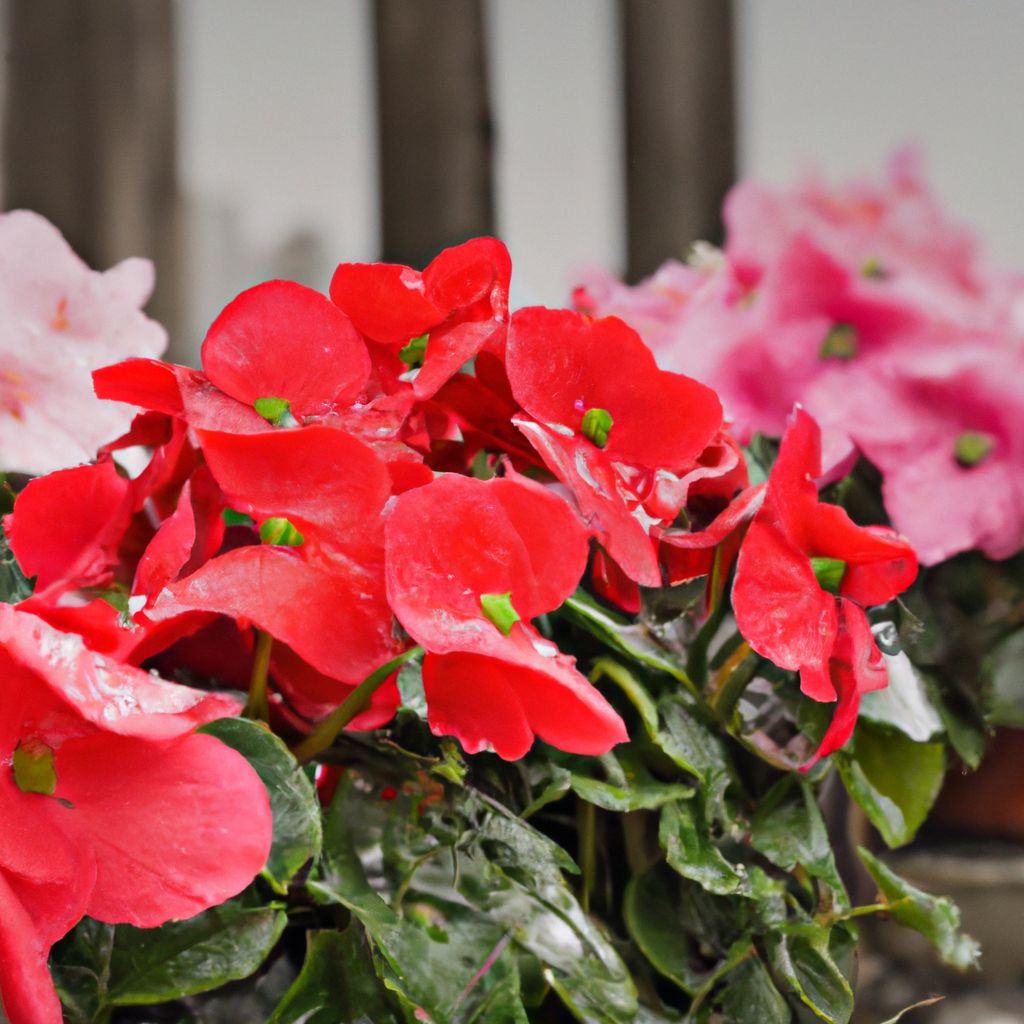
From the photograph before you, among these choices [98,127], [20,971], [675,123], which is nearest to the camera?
[20,971]

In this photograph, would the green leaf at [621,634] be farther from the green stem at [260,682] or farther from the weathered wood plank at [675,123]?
the weathered wood plank at [675,123]

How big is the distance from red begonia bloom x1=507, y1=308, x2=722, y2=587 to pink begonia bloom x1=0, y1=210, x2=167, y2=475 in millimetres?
139

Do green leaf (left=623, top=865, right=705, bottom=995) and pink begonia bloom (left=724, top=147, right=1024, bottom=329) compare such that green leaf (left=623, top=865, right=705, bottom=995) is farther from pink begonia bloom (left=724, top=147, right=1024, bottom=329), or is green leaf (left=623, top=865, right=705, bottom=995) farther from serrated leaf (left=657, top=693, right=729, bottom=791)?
pink begonia bloom (left=724, top=147, right=1024, bottom=329)

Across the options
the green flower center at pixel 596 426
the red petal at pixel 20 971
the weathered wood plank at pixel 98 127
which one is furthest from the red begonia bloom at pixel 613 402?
the weathered wood plank at pixel 98 127

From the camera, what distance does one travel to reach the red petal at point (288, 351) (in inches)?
7.7

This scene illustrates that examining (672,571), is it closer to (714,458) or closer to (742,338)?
(714,458)

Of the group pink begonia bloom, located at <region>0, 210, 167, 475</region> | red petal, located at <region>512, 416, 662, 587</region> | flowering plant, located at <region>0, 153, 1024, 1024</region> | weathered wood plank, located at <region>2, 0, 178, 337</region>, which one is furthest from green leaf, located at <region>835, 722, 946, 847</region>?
weathered wood plank, located at <region>2, 0, 178, 337</region>

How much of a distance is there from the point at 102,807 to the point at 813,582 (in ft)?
0.41

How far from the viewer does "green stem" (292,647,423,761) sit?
184 millimetres

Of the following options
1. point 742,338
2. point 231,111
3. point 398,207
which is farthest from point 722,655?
point 231,111

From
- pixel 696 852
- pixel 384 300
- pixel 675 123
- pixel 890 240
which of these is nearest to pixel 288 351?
pixel 384 300

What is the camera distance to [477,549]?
18 centimetres

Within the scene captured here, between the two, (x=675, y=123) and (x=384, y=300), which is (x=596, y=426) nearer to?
(x=384, y=300)

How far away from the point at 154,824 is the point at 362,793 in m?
0.06
